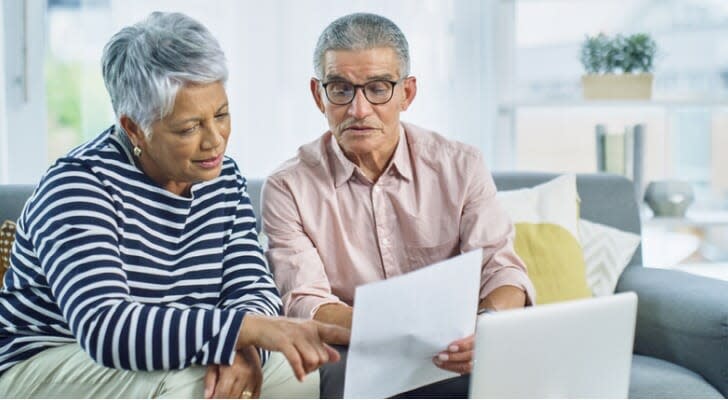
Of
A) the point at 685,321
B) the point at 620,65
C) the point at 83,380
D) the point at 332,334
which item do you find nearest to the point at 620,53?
the point at 620,65

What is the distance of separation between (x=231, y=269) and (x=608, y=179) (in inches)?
49.7

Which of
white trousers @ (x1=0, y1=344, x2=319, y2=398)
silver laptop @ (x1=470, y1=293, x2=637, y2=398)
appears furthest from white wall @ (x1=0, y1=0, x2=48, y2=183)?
silver laptop @ (x1=470, y1=293, x2=637, y2=398)

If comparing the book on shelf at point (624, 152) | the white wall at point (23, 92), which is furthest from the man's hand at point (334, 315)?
the white wall at point (23, 92)

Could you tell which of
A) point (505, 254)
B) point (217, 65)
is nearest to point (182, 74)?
point (217, 65)

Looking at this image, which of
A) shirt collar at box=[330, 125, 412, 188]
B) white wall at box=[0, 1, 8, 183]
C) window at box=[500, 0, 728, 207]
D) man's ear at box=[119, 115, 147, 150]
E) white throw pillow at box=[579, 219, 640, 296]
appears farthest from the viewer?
window at box=[500, 0, 728, 207]

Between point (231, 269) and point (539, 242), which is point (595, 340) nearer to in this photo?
point (231, 269)

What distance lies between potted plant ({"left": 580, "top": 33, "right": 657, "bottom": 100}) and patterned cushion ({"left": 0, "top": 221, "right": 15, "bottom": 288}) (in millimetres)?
2041

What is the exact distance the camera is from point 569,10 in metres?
3.51

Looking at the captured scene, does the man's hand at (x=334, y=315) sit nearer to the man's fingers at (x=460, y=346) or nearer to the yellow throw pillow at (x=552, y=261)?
the man's fingers at (x=460, y=346)

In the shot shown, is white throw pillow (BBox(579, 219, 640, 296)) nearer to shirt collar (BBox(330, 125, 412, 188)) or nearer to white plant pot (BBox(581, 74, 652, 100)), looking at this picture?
shirt collar (BBox(330, 125, 412, 188))

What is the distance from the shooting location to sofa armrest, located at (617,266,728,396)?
1.98 meters

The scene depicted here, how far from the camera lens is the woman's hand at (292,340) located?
4.59 ft

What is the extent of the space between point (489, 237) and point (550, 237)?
14.1 inches

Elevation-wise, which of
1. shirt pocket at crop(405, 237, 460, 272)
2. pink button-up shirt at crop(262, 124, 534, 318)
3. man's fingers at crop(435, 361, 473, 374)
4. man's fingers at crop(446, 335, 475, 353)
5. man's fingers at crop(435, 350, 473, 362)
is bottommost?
man's fingers at crop(435, 361, 473, 374)
